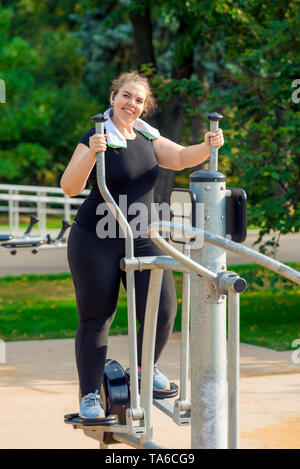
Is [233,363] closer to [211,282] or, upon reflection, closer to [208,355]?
[208,355]

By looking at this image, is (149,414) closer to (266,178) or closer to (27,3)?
(266,178)

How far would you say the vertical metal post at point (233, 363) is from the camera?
2875mm

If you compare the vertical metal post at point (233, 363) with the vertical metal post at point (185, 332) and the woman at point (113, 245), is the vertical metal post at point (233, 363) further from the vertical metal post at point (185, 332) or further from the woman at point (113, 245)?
the woman at point (113, 245)

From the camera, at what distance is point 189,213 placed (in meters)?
3.16

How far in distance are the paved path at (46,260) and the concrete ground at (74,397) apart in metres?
5.66

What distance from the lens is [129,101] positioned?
4000 mm

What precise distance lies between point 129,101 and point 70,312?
5.49 meters

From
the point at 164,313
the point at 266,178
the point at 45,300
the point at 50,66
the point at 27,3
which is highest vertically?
the point at 27,3

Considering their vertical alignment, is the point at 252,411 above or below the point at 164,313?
below

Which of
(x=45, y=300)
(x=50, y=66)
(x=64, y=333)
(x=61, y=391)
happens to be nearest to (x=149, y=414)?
(x=61, y=391)

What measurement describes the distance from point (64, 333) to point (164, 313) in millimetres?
4016
